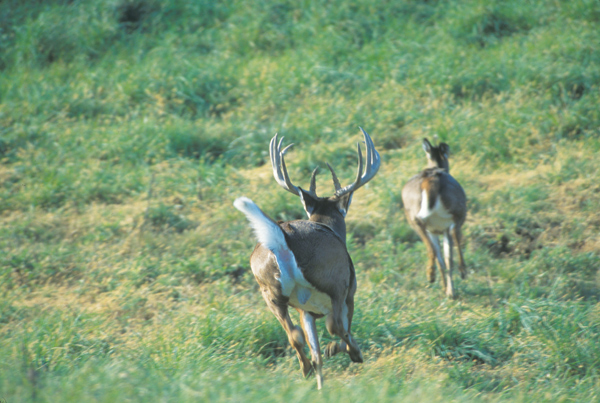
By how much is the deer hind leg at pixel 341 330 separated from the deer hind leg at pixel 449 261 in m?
1.81

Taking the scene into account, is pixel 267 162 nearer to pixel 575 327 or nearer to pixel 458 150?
pixel 458 150

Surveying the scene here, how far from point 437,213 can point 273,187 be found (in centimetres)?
250

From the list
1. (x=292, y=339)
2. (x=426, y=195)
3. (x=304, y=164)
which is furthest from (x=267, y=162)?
(x=292, y=339)

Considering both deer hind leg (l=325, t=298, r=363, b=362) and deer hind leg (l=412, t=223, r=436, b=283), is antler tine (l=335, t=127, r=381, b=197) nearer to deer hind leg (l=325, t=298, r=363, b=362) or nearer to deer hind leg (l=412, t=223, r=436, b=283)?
deer hind leg (l=325, t=298, r=363, b=362)

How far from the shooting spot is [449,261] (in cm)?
584

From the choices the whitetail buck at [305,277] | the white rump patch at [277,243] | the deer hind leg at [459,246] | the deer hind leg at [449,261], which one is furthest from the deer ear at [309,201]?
the deer hind leg at [459,246]

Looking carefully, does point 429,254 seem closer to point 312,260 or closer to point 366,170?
point 366,170

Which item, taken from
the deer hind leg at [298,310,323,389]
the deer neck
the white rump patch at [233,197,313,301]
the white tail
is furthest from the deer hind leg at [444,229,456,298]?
the white tail

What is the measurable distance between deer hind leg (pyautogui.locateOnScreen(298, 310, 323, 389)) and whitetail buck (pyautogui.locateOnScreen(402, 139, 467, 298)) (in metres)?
1.98

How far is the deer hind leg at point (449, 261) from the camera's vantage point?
5.78 m

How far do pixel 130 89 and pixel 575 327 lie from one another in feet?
25.9

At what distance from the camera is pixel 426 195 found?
19.2 ft

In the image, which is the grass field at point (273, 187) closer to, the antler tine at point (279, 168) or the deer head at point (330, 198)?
the deer head at point (330, 198)

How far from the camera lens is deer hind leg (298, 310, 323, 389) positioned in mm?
4070
